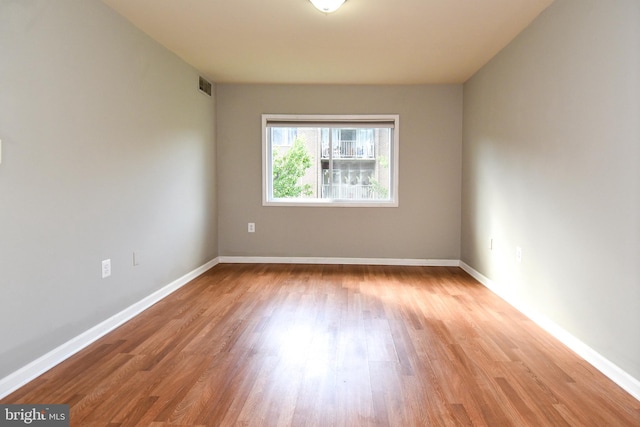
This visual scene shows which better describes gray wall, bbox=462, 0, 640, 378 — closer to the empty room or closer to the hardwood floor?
the empty room

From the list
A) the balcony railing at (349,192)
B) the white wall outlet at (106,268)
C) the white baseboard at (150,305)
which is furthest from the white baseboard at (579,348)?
the white wall outlet at (106,268)

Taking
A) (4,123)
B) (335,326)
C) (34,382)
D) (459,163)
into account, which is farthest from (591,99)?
(34,382)

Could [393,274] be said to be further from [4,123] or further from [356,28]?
[4,123]

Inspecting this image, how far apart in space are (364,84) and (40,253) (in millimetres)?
4019

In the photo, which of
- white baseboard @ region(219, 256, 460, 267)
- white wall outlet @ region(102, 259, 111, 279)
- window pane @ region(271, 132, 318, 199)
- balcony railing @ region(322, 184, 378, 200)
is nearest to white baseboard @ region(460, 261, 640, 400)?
white baseboard @ region(219, 256, 460, 267)

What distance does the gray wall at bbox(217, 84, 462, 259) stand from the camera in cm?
524

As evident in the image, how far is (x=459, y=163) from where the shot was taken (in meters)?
5.25

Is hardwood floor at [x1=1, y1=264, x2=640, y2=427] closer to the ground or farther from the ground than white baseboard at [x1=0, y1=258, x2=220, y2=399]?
closer to the ground

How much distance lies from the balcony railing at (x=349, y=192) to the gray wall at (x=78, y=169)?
80.9 inches

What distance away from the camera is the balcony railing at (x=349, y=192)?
546cm

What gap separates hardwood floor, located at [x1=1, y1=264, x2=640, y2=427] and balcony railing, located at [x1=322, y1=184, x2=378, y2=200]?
2.05m

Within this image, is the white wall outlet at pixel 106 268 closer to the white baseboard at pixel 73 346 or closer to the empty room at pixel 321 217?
the empty room at pixel 321 217

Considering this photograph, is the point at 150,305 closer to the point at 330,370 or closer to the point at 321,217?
the point at 330,370

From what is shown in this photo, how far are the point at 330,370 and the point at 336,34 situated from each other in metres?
2.69
